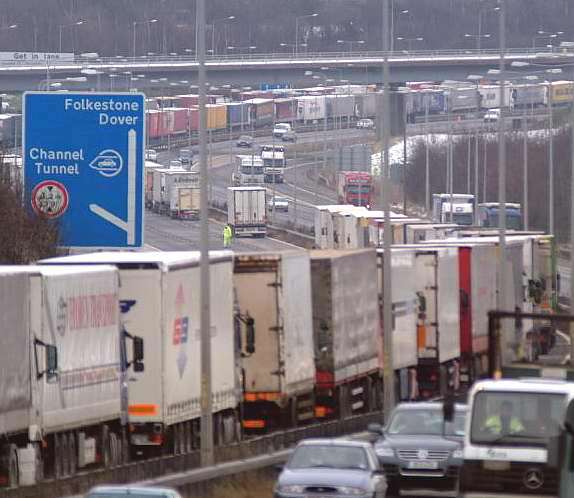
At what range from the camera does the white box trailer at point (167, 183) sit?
4070 inches

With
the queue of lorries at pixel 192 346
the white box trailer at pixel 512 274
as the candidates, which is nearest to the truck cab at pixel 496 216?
the white box trailer at pixel 512 274

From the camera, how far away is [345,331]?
3394 centimetres

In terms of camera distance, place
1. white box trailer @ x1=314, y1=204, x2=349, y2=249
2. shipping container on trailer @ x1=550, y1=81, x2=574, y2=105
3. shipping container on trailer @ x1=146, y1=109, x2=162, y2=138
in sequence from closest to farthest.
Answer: white box trailer @ x1=314, y1=204, x2=349, y2=249
shipping container on trailer @ x1=146, y1=109, x2=162, y2=138
shipping container on trailer @ x1=550, y1=81, x2=574, y2=105

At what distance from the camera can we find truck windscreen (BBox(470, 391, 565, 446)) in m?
19.2

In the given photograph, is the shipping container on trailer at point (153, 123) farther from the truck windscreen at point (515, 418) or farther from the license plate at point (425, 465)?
the truck windscreen at point (515, 418)

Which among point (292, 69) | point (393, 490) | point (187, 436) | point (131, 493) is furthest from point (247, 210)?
point (131, 493)

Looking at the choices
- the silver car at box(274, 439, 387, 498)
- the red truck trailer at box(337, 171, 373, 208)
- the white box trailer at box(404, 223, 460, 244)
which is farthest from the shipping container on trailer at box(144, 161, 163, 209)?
the silver car at box(274, 439, 387, 498)

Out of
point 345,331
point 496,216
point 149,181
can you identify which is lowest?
point 496,216

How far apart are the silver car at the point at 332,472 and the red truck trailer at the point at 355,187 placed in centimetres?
8491

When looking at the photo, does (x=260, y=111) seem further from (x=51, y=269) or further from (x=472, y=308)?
(x=51, y=269)

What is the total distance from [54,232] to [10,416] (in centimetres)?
1690

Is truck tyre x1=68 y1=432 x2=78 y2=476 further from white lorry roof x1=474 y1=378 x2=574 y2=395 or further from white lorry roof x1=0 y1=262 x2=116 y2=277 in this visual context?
white lorry roof x1=474 y1=378 x2=574 y2=395

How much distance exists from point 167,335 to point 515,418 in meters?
8.32

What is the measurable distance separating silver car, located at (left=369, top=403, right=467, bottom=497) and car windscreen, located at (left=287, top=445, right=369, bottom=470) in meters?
1.52
